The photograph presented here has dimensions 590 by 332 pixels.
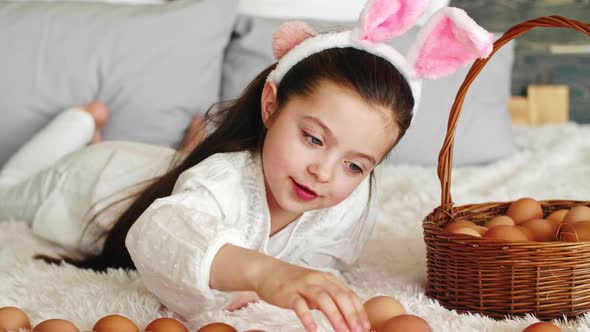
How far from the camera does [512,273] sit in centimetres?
99

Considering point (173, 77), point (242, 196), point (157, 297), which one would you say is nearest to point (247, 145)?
point (242, 196)

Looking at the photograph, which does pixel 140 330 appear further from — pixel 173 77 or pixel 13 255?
pixel 173 77

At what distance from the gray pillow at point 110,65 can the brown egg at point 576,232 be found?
1.15 metres

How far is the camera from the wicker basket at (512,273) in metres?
0.98

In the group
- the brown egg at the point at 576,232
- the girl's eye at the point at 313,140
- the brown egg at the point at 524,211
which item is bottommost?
the brown egg at the point at 524,211

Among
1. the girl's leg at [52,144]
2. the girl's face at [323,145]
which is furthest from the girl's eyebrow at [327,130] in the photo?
the girl's leg at [52,144]

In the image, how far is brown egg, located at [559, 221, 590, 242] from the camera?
1.03 meters

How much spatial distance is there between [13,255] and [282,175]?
59 centimetres

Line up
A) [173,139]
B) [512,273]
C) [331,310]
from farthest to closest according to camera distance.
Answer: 1. [173,139]
2. [512,273]
3. [331,310]

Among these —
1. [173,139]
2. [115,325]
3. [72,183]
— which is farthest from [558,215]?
[173,139]

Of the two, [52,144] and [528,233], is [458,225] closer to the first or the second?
[528,233]

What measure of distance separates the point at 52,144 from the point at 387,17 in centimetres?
97

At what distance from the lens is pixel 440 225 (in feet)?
3.79

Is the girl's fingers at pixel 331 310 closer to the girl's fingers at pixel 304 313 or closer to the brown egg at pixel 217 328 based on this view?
the girl's fingers at pixel 304 313
